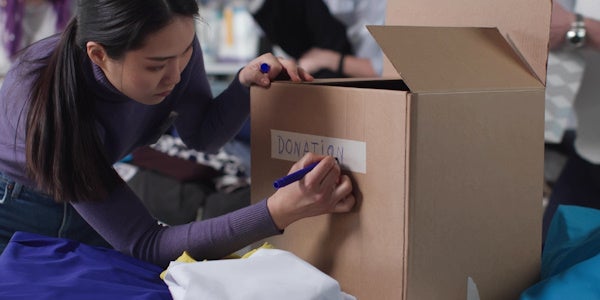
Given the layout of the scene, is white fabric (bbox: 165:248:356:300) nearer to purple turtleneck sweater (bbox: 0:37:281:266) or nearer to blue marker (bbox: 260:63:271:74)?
purple turtleneck sweater (bbox: 0:37:281:266)

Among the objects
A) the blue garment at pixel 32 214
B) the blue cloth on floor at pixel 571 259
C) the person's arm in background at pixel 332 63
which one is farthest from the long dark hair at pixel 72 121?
the person's arm in background at pixel 332 63

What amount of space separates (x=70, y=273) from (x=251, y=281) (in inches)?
8.6

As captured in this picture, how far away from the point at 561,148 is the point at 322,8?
852 millimetres

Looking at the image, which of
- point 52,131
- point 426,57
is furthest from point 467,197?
point 52,131

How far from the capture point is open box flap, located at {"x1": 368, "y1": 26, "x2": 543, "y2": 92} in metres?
0.76

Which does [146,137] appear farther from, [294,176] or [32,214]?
[294,176]

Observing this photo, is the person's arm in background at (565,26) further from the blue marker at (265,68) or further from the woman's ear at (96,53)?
the woman's ear at (96,53)

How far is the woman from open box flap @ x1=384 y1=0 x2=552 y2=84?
0.24 metres

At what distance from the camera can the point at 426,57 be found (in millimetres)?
795

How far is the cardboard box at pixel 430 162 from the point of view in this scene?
75 cm

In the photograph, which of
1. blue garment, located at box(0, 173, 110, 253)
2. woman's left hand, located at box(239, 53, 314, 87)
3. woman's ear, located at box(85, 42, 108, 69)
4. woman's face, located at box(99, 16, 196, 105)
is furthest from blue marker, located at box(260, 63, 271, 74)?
blue garment, located at box(0, 173, 110, 253)

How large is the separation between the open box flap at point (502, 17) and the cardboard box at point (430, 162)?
0.01m

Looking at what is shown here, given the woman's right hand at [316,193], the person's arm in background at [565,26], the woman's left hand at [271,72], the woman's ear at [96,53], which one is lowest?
the woman's right hand at [316,193]

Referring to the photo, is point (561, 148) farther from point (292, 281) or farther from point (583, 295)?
point (292, 281)
